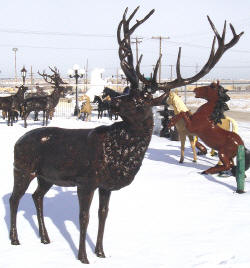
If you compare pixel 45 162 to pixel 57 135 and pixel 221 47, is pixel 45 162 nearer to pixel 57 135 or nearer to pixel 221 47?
pixel 57 135

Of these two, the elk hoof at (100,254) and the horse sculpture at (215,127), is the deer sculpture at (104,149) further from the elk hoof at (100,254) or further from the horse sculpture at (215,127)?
the horse sculpture at (215,127)

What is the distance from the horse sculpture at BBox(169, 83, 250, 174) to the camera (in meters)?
6.96

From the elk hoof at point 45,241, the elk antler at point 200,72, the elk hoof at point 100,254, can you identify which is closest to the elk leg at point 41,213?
the elk hoof at point 45,241

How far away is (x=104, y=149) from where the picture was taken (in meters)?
3.41

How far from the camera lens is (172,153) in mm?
10375

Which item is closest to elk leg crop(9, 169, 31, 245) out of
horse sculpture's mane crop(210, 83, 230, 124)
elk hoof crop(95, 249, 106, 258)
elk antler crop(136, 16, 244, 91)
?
elk hoof crop(95, 249, 106, 258)

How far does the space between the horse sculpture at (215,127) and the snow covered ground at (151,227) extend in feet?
1.64

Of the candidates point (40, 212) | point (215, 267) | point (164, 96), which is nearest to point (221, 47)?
point (164, 96)

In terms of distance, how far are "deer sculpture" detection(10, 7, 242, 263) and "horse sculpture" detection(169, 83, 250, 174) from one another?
3.93 m

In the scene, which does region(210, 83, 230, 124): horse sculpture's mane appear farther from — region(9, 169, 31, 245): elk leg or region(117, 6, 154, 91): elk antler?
region(9, 169, 31, 245): elk leg

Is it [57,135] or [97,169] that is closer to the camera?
[97,169]

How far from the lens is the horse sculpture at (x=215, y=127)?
6.96m

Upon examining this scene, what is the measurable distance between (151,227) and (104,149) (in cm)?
171

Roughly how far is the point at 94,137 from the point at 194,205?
8.82 ft
